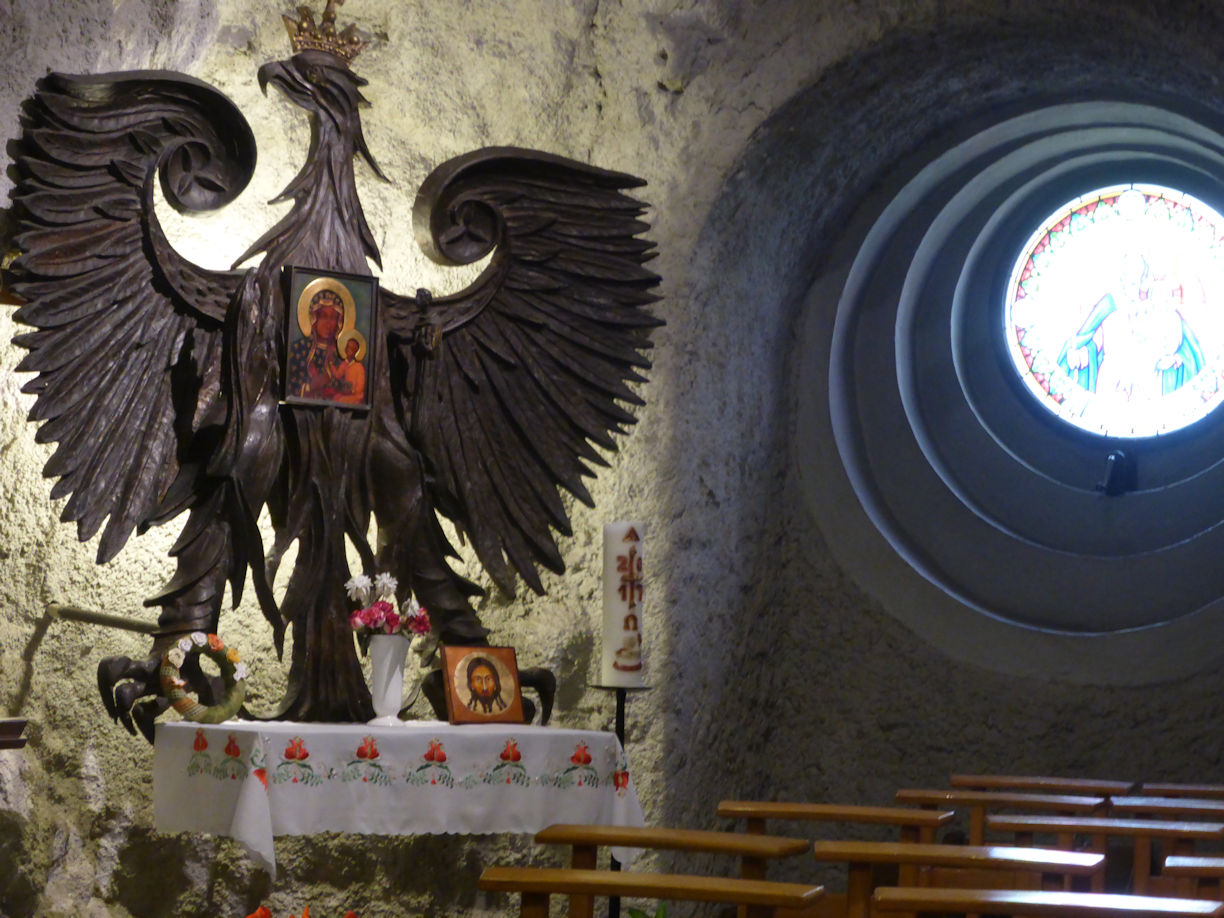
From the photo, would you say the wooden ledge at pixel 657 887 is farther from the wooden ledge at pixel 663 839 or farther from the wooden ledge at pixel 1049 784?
the wooden ledge at pixel 1049 784

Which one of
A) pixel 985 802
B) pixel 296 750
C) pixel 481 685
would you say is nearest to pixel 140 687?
pixel 296 750

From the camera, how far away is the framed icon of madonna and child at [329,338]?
409cm

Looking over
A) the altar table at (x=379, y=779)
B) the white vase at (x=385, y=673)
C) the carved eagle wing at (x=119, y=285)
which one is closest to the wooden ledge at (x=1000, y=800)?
the altar table at (x=379, y=779)

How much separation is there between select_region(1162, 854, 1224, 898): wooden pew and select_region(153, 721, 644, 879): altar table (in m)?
1.34

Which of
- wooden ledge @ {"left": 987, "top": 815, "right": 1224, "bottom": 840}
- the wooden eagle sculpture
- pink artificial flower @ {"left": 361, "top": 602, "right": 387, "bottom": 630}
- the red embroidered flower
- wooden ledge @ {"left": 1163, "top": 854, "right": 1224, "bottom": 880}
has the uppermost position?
the wooden eagle sculpture

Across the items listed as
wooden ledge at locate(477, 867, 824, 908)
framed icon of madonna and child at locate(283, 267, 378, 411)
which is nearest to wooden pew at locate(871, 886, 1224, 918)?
wooden ledge at locate(477, 867, 824, 908)

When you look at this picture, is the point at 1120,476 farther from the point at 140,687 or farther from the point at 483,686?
the point at 140,687

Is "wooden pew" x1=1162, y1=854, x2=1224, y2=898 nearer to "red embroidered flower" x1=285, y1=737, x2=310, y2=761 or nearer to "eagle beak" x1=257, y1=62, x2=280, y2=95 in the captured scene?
"red embroidered flower" x1=285, y1=737, x2=310, y2=761

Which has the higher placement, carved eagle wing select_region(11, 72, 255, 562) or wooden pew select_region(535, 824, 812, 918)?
carved eagle wing select_region(11, 72, 255, 562)

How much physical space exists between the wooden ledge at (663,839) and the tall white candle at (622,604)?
1.06 metres

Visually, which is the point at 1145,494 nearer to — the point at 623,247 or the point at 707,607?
the point at 707,607

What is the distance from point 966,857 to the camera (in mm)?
2803

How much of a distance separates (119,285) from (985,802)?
8.29ft

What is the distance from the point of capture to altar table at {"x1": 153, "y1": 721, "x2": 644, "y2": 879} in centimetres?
345
